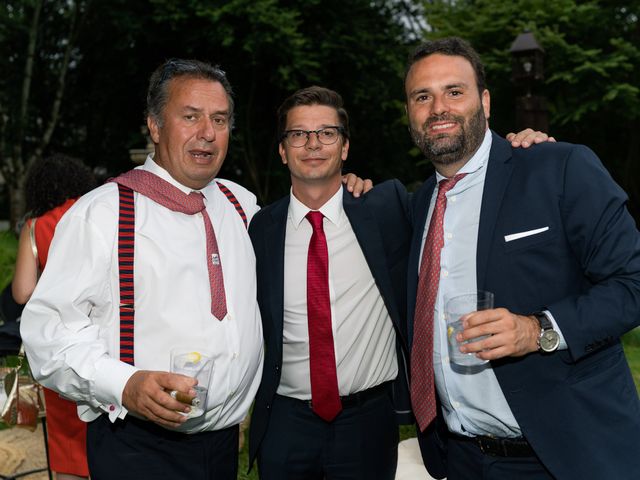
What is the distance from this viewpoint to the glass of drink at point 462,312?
2049mm

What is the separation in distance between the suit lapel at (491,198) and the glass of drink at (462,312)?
0.31 metres

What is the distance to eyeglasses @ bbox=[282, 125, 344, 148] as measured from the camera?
324cm

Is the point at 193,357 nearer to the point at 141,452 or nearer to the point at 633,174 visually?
the point at 141,452

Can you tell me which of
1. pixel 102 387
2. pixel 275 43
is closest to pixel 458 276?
pixel 102 387

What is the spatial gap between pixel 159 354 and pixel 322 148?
4.28ft

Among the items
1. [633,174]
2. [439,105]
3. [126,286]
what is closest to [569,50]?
[633,174]

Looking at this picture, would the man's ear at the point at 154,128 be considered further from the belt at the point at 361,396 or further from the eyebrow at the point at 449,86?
the belt at the point at 361,396

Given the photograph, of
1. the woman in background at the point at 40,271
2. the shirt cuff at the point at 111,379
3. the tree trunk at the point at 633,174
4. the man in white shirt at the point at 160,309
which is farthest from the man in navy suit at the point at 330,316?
the tree trunk at the point at 633,174

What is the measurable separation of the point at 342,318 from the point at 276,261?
1.37 ft

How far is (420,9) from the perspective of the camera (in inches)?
795

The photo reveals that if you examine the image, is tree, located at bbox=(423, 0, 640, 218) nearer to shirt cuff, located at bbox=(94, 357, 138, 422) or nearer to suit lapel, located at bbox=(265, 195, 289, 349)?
suit lapel, located at bbox=(265, 195, 289, 349)

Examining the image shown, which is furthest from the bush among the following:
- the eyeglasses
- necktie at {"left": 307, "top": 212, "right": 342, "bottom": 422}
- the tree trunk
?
the tree trunk

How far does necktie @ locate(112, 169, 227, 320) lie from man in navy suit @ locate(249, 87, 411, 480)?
439mm

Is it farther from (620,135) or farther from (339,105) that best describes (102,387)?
(620,135)
